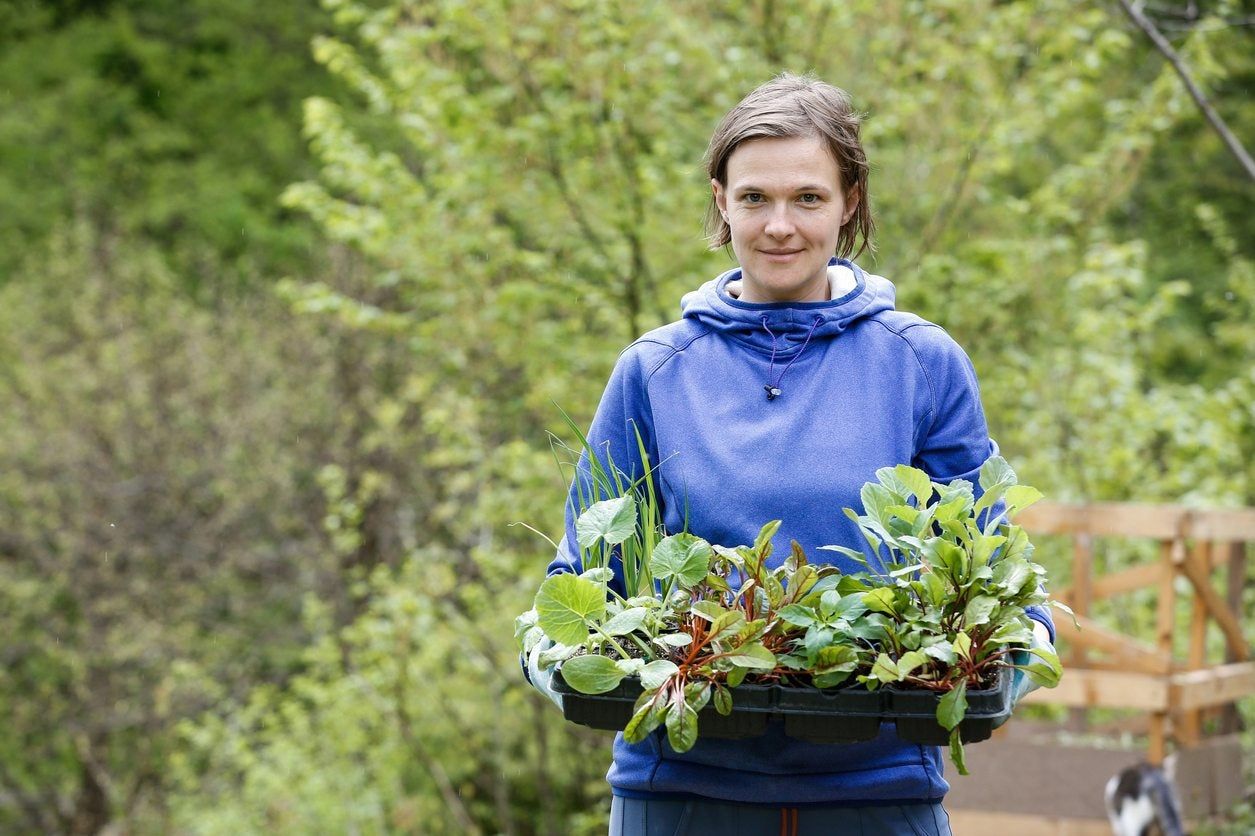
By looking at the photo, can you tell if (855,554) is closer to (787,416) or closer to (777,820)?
(787,416)

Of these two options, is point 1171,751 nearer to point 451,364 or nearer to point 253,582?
point 451,364

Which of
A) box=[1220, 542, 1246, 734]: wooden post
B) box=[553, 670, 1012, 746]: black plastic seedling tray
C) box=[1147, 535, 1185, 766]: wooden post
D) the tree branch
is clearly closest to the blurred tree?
box=[1220, 542, 1246, 734]: wooden post

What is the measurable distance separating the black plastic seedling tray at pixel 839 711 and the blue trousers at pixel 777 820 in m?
0.18

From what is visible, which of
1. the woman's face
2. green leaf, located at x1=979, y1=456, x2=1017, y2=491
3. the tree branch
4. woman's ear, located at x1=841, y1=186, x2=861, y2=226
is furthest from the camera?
the tree branch

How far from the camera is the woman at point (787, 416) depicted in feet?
5.25

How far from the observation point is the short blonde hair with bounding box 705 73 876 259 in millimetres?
1686

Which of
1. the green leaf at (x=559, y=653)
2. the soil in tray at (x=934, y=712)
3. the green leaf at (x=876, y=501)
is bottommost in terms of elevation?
the soil in tray at (x=934, y=712)

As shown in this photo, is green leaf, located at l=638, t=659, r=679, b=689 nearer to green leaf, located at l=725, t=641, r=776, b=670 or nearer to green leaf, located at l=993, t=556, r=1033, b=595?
green leaf, located at l=725, t=641, r=776, b=670

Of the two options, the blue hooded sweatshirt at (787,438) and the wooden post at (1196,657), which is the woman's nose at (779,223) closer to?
the blue hooded sweatshirt at (787,438)

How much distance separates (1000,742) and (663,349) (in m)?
3.55

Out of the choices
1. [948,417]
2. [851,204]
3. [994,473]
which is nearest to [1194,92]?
[851,204]

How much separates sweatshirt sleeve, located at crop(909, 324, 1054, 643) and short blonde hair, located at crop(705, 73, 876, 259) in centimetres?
22

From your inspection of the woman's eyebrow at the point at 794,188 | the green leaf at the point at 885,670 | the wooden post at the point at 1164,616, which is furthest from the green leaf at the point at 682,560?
the wooden post at the point at 1164,616

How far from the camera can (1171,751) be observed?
495 cm
